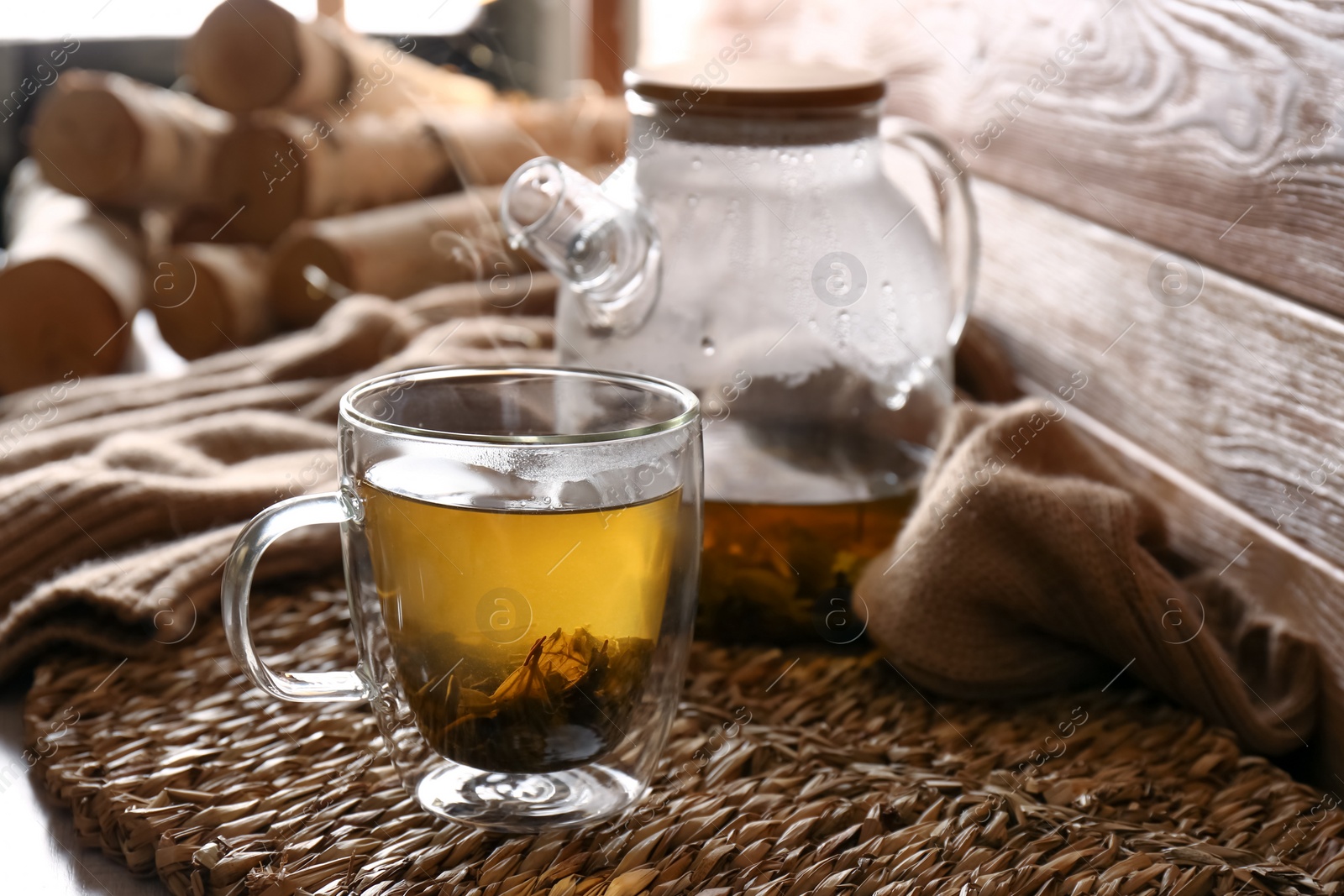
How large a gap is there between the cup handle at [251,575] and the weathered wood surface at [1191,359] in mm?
420

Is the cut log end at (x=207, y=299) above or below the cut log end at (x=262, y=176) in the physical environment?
below

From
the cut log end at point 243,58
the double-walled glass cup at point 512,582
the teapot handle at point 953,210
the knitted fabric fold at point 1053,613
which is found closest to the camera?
the double-walled glass cup at point 512,582

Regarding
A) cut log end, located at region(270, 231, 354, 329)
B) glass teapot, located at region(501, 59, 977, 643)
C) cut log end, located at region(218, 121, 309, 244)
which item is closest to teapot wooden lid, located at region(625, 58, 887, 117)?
glass teapot, located at region(501, 59, 977, 643)

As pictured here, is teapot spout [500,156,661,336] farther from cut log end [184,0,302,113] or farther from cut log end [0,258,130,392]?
cut log end [184,0,302,113]

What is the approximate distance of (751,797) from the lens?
508mm

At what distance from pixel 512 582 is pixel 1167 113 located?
0.48 meters

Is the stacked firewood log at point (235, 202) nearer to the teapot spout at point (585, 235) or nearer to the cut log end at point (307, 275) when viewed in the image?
the cut log end at point (307, 275)

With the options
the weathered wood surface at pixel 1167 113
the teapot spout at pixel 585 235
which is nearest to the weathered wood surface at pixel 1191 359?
the weathered wood surface at pixel 1167 113

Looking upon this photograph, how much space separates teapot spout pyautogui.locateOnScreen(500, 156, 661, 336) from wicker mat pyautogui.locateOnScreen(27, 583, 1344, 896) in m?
0.18

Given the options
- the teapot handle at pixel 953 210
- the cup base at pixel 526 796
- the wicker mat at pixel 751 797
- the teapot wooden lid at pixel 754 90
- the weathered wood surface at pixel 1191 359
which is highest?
the teapot wooden lid at pixel 754 90

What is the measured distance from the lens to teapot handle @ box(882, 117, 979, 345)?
2.33ft

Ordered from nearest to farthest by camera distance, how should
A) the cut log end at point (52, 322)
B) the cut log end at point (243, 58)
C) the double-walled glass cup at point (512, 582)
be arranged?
the double-walled glass cup at point (512, 582)
the cut log end at point (52, 322)
the cut log end at point (243, 58)

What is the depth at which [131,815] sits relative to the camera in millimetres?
482

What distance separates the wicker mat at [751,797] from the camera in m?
0.46
